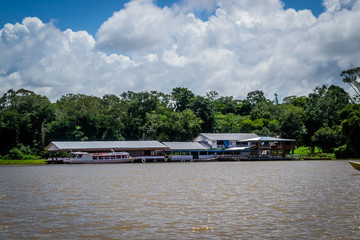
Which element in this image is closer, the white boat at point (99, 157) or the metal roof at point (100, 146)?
the white boat at point (99, 157)

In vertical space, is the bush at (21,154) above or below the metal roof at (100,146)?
below

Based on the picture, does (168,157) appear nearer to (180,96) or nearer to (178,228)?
(180,96)

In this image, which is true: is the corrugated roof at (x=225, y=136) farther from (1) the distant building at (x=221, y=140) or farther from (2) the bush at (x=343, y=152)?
(2) the bush at (x=343, y=152)

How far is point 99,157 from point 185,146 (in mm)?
17304

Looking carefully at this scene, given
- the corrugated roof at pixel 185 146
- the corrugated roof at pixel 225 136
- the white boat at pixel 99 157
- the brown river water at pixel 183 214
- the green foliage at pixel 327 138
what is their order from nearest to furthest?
1. the brown river water at pixel 183 214
2. the white boat at pixel 99 157
3. the corrugated roof at pixel 185 146
4. the green foliage at pixel 327 138
5. the corrugated roof at pixel 225 136

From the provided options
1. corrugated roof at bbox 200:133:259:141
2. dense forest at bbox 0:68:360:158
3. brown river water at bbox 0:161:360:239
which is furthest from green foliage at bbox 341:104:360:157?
brown river water at bbox 0:161:360:239

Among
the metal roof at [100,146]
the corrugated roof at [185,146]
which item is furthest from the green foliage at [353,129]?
the metal roof at [100,146]

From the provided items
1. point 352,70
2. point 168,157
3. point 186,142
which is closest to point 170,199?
point 168,157

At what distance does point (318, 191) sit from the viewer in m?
20.5

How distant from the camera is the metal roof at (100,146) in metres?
63.9

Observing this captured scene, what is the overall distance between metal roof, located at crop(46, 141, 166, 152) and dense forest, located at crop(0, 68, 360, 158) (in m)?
6.00

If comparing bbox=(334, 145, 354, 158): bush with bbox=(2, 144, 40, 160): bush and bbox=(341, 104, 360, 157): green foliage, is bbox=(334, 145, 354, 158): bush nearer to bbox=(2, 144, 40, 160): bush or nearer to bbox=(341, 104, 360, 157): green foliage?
bbox=(341, 104, 360, 157): green foliage

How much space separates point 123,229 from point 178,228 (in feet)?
5.17

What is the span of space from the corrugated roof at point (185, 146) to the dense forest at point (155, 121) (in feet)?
13.1
